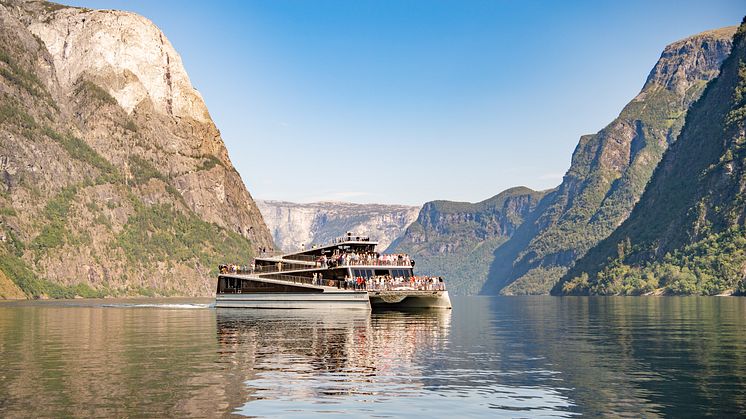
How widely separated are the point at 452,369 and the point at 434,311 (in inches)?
2768

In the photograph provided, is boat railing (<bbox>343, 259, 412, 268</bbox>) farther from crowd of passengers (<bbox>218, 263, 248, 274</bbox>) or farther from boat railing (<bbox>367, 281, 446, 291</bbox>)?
crowd of passengers (<bbox>218, 263, 248, 274</bbox>)

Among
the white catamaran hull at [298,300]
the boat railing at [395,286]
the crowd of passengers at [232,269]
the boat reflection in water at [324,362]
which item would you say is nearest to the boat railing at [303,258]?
the crowd of passengers at [232,269]

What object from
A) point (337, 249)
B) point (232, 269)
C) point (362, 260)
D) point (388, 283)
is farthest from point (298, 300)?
point (232, 269)

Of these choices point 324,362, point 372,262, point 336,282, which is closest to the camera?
point 324,362

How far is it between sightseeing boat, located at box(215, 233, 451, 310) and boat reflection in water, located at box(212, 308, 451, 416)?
96.8ft

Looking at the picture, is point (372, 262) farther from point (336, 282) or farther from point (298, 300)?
point (298, 300)

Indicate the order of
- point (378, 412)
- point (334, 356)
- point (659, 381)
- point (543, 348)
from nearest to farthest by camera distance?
point (378, 412) → point (659, 381) → point (334, 356) → point (543, 348)

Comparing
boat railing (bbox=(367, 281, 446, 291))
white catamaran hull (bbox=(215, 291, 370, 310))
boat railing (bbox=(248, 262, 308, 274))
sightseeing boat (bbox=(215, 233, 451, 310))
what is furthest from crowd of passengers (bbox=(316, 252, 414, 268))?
boat railing (bbox=(248, 262, 308, 274))

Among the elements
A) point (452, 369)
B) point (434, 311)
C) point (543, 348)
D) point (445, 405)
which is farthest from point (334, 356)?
point (434, 311)

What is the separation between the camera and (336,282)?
113 metres

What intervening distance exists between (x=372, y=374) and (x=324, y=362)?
548 centimetres

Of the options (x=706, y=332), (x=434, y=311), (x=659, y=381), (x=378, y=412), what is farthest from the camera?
(x=434, y=311)

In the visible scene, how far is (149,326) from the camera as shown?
7938 cm

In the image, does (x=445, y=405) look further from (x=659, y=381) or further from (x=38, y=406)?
(x=38, y=406)
